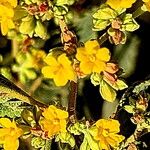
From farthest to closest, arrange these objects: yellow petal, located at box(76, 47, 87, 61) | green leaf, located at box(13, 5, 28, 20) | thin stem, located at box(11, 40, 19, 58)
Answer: thin stem, located at box(11, 40, 19, 58) → green leaf, located at box(13, 5, 28, 20) → yellow petal, located at box(76, 47, 87, 61)

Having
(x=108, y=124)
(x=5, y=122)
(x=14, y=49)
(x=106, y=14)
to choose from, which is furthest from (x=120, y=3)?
(x=14, y=49)

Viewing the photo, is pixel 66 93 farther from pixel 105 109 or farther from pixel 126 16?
pixel 126 16

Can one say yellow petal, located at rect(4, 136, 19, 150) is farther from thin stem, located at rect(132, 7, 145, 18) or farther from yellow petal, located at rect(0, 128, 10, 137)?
thin stem, located at rect(132, 7, 145, 18)

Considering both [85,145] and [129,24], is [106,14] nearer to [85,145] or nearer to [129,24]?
[129,24]

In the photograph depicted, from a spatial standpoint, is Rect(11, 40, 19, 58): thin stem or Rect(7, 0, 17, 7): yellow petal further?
Rect(11, 40, 19, 58): thin stem

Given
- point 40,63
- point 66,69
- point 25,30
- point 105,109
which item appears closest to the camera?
point 66,69

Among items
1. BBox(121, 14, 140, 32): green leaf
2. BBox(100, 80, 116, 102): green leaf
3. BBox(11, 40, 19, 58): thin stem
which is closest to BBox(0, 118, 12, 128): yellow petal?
BBox(100, 80, 116, 102): green leaf

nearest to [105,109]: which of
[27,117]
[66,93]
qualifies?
[66,93]
